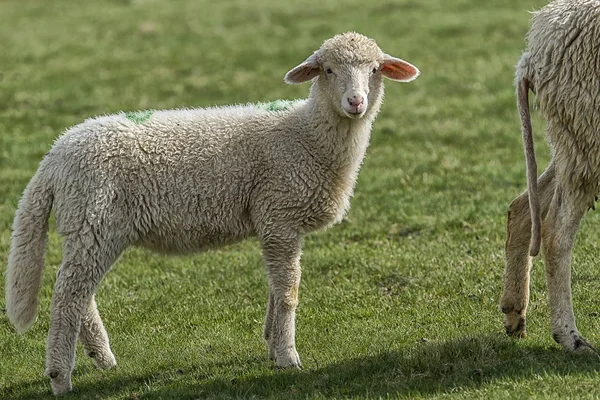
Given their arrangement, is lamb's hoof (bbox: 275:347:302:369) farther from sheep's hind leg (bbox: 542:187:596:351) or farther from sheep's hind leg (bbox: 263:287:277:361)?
sheep's hind leg (bbox: 542:187:596:351)

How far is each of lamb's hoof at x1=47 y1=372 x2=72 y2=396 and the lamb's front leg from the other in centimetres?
142

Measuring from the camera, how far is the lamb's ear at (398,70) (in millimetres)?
7278

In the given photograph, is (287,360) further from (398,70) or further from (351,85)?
(398,70)

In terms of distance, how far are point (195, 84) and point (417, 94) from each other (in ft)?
13.0

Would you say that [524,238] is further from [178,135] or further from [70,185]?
[70,185]

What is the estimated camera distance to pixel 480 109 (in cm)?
1524

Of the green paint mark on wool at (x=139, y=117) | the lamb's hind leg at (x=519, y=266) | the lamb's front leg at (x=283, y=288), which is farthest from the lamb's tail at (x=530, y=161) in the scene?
the green paint mark on wool at (x=139, y=117)

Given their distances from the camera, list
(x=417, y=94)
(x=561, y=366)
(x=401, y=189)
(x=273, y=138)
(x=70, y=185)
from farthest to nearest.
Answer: (x=417, y=94)
(x=401, y=189)
(x=273, y=138)
(x=70, y=185)
(x=561, y=366)

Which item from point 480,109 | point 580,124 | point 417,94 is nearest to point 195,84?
point 417,94

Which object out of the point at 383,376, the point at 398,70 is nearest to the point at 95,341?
the point at 383,376

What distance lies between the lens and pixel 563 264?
21.2 ft

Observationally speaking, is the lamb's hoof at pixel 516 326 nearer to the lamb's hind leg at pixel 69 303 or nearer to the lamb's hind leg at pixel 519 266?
the lamb's hind leg at pixel 519 266

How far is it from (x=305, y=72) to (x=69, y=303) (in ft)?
7.74

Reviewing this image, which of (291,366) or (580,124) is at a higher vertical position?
(580,124)
